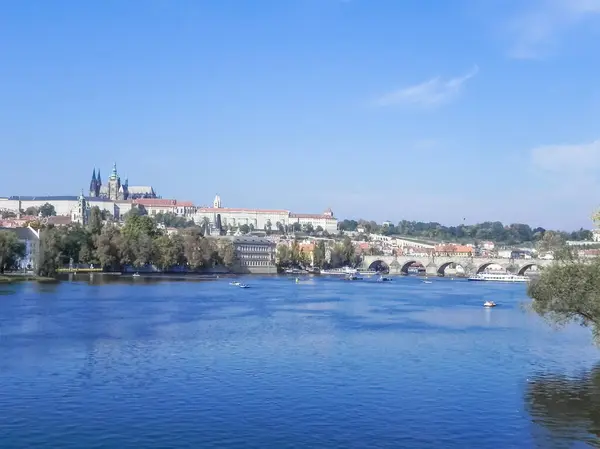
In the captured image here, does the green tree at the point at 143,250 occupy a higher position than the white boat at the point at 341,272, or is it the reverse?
the green tree at the point at 143,250

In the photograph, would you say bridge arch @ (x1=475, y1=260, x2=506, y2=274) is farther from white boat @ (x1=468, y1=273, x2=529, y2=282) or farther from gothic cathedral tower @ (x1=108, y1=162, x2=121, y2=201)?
gothic cathedral tower @ (x1=108, y1=162, x2=121, y2=201)

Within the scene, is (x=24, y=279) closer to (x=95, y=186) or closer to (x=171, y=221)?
(x=171, y=221)

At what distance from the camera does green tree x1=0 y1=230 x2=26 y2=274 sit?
2421 inches

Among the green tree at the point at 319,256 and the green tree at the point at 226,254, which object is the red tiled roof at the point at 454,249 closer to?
the green tree at the point at 319,256

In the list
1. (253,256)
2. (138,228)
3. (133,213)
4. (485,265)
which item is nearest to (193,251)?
(138,228)

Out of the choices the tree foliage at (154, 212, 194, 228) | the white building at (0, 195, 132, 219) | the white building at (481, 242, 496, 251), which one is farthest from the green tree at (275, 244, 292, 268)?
the white building at (481, 242, 496, 251)

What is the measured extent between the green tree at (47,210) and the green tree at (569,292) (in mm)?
163062

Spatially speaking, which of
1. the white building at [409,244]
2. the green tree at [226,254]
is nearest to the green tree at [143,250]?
the green tree at [226,254]

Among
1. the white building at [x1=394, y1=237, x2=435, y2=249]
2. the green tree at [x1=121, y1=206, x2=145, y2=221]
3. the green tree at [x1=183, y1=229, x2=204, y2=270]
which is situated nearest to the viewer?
the green tree at [x1=183, y1=229, x2=204, y2=270]

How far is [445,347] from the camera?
29.8 meters

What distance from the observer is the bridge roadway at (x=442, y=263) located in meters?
111

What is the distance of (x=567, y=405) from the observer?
64.3ft

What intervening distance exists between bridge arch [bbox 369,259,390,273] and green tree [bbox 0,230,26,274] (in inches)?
2721

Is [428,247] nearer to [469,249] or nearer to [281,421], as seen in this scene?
[469,249]
